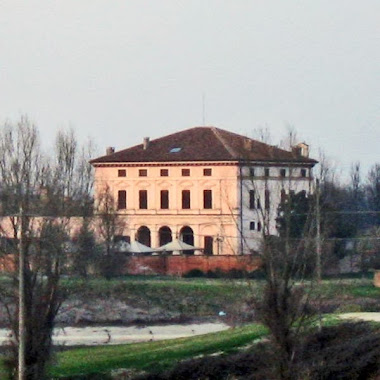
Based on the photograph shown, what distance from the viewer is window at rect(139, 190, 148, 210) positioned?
7412 cm

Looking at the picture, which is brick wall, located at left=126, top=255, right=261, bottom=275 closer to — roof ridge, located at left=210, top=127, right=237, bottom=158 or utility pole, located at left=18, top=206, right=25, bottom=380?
roof ridge, located at left=210, top=127, right=237, bottom=158

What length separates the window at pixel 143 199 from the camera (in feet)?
243

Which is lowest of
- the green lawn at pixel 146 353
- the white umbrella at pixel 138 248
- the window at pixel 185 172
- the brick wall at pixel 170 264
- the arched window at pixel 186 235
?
the green lawn at pixel 146 353

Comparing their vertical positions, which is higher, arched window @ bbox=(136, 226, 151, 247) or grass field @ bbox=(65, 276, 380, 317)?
arched window @ bbox=(136, 226, 151, 247)

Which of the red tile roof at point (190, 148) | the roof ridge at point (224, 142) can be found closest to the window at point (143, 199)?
the red tile roof at point (190, 148)

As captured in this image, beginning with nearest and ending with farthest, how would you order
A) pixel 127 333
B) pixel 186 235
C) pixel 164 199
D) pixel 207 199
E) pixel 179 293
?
pixel 127 333 → pixel 179 293 → pixel 207 199 → pixel 186 235 → pixel 164 199

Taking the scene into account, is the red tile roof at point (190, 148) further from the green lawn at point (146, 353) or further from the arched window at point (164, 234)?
the green lawn at point (146, 353)

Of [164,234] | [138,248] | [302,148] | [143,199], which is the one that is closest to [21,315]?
[302,148]

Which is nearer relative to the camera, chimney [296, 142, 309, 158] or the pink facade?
chimney [296, 142, 309, 158]

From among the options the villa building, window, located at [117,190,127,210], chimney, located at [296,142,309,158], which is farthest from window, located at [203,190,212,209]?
chimney, located at [296,142,309,158]

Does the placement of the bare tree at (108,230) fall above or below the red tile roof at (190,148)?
below

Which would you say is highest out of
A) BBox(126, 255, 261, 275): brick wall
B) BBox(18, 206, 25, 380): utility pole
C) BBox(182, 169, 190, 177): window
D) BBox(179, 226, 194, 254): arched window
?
BBox(182, 169, 190, 177): window

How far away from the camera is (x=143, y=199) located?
74375 mm

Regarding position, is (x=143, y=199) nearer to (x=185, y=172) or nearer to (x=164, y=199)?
(x=164, y=199)
